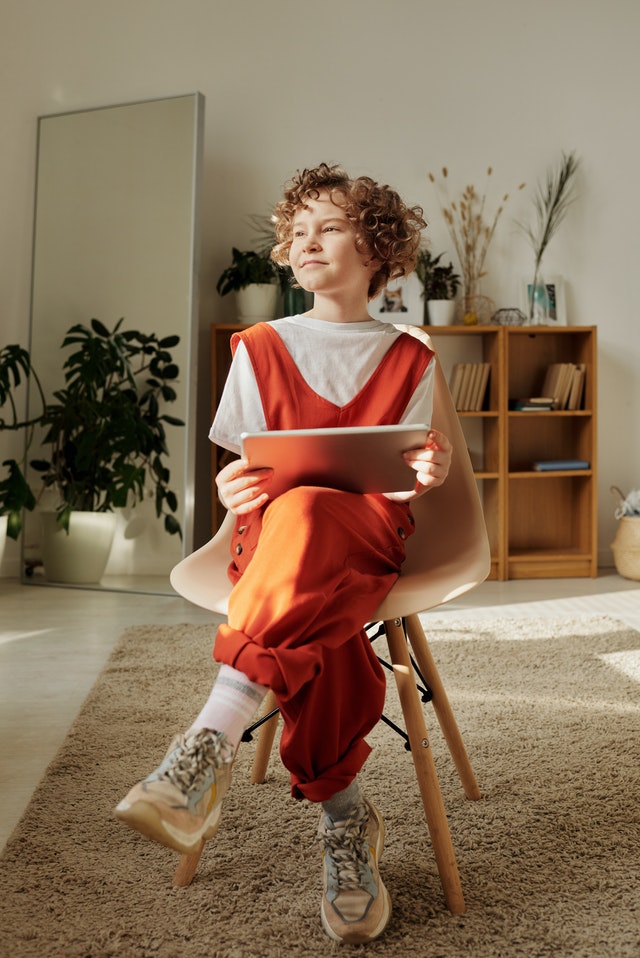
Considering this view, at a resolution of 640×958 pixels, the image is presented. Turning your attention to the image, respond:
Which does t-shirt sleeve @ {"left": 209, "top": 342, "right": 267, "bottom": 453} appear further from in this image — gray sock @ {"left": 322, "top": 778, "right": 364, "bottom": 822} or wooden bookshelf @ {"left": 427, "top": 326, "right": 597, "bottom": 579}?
wooden bookshelf @ {"left": 427, "top": 326, "right": 597, "bottom": 579}

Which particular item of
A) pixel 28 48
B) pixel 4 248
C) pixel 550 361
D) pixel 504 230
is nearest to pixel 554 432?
pixel 550 361

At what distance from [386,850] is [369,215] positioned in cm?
96

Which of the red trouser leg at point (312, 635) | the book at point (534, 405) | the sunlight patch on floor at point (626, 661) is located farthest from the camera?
the book at point (534, 405)

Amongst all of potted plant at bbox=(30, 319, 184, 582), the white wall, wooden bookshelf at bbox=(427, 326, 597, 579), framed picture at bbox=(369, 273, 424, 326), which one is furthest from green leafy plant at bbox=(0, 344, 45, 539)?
wooden bookshelf at bbox=(427, 326, 597, 579)

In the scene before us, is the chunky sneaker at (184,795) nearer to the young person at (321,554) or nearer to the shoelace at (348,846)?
the young person at (321,554)

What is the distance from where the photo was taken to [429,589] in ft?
4.29

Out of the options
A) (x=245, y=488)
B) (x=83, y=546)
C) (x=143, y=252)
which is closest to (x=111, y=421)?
(x=83, y=546)

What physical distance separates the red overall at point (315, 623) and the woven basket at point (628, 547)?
283 centimetres

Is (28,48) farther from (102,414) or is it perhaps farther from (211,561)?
(211,561)

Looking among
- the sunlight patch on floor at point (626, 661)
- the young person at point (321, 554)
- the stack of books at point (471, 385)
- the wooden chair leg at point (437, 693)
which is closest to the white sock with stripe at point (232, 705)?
the young person at point (321, 554)

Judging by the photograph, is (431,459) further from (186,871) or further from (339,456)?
(186,871)

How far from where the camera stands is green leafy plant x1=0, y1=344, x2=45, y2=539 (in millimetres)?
3629

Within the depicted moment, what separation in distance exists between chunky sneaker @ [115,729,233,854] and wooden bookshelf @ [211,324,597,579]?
9.44ft

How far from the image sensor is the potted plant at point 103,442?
3.66 meters
